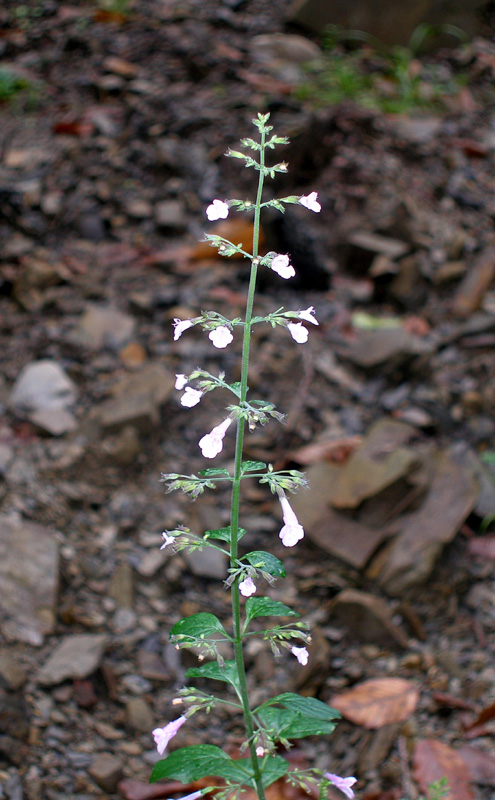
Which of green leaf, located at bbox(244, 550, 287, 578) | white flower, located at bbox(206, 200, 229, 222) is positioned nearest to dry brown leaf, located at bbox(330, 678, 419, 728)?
green leaf, located at bbox(244, 550, 287, 578)

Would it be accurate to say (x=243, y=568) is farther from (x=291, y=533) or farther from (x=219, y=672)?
(x=219, y=672)

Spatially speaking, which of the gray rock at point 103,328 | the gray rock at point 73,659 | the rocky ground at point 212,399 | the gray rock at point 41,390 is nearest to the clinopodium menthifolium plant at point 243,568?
the rocky ground at point 212,399

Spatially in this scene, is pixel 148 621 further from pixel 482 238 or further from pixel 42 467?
pixel 482 238

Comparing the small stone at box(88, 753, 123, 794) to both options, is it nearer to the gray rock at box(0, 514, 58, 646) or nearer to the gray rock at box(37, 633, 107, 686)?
the gray rock at box(37, 633, 107, 686)

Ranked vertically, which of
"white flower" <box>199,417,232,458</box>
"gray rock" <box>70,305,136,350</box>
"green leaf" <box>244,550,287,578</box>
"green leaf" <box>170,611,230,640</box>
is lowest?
"gray rock" <box>70,305,136,350</box>

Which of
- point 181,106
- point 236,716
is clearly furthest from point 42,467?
point 181,106

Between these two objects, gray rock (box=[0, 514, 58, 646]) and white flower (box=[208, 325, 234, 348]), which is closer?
white flower (box=[208, 325, 234, 348])

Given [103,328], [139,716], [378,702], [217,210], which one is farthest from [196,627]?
[103,328]
